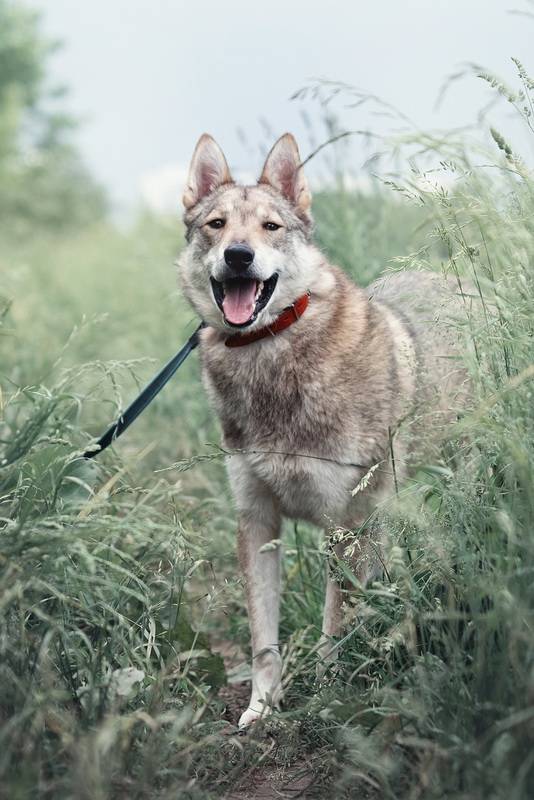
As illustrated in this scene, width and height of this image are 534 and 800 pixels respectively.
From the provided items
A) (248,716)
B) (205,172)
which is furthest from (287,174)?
(248,716)

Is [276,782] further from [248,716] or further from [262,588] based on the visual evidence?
[262,588]

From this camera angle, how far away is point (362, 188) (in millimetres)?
5391

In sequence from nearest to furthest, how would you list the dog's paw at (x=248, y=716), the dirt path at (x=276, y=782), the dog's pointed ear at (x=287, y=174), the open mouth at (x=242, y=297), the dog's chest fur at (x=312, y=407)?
the dirt path at (x=276, y=782), the dog's paw at (x=248, y=716), the dog's chest fur at (x=312, y=407), the open mouth at (x=242, y=297), the dog's pointed ear at (x=287, y=174)

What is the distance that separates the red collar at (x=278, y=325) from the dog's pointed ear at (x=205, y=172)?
716 millimetres

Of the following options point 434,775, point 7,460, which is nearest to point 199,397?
point 7,460

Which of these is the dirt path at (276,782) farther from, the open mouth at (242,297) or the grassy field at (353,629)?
the open mouth at (242,297)

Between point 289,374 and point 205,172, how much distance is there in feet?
3.40

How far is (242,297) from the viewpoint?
10.4 feet

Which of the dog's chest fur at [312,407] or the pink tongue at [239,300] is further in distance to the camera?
the pink tongue at [239,300]

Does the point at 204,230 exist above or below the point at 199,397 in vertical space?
above

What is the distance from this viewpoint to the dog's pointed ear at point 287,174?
11.3 feet

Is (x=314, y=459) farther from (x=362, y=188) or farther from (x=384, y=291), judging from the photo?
(x=362, y=188)

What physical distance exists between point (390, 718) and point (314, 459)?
104 cm

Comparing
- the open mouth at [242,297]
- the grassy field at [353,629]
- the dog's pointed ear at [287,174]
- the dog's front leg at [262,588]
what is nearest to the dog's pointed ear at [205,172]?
the dog's pointed ear at [287,174]
